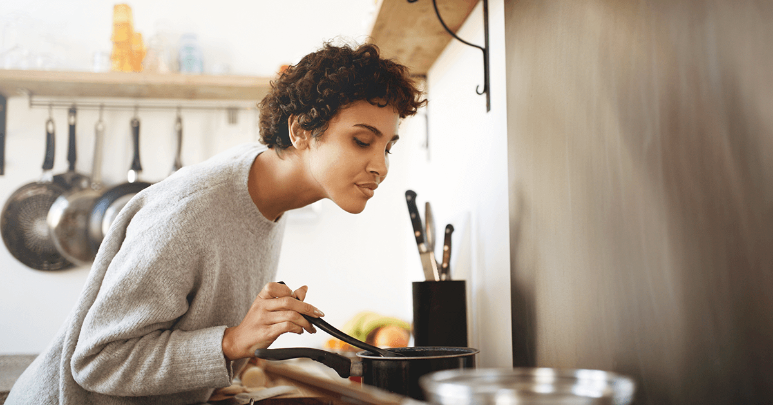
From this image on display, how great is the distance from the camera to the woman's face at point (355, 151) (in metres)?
0.83

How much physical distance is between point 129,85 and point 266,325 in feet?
4.50

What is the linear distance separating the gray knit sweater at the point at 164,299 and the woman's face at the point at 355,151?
154mm

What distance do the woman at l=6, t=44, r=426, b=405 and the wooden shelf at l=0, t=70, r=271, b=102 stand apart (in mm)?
867

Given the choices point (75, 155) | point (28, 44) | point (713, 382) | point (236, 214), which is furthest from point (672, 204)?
point (28, 44)

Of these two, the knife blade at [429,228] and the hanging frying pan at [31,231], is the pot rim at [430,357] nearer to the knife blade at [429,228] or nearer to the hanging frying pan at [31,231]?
the knife blade at [429,228]

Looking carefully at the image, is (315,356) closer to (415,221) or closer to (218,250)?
(218,250)

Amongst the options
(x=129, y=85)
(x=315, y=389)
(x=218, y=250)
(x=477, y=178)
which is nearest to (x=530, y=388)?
(x=315, y=389)

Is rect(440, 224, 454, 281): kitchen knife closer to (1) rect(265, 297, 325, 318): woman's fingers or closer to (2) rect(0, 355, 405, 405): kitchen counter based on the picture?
(2) rect(0, 355, 405, 405): kitchen counter

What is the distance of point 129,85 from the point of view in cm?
178

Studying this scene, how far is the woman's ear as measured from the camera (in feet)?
2.91

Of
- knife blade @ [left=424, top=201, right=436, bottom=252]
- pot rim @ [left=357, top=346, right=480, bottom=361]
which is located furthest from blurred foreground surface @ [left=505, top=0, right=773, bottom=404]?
knife blade @ [left=424, top=201, right=436, bottom=252]

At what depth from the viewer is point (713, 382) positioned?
0.42 meters

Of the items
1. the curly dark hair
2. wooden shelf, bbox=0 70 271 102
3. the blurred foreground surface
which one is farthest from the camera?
wooden shelf, bbox=0 70 271 102

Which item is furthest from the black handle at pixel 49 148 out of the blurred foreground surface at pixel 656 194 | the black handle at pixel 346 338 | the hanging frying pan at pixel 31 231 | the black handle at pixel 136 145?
the blurred foreground surface at pixel 656 194
